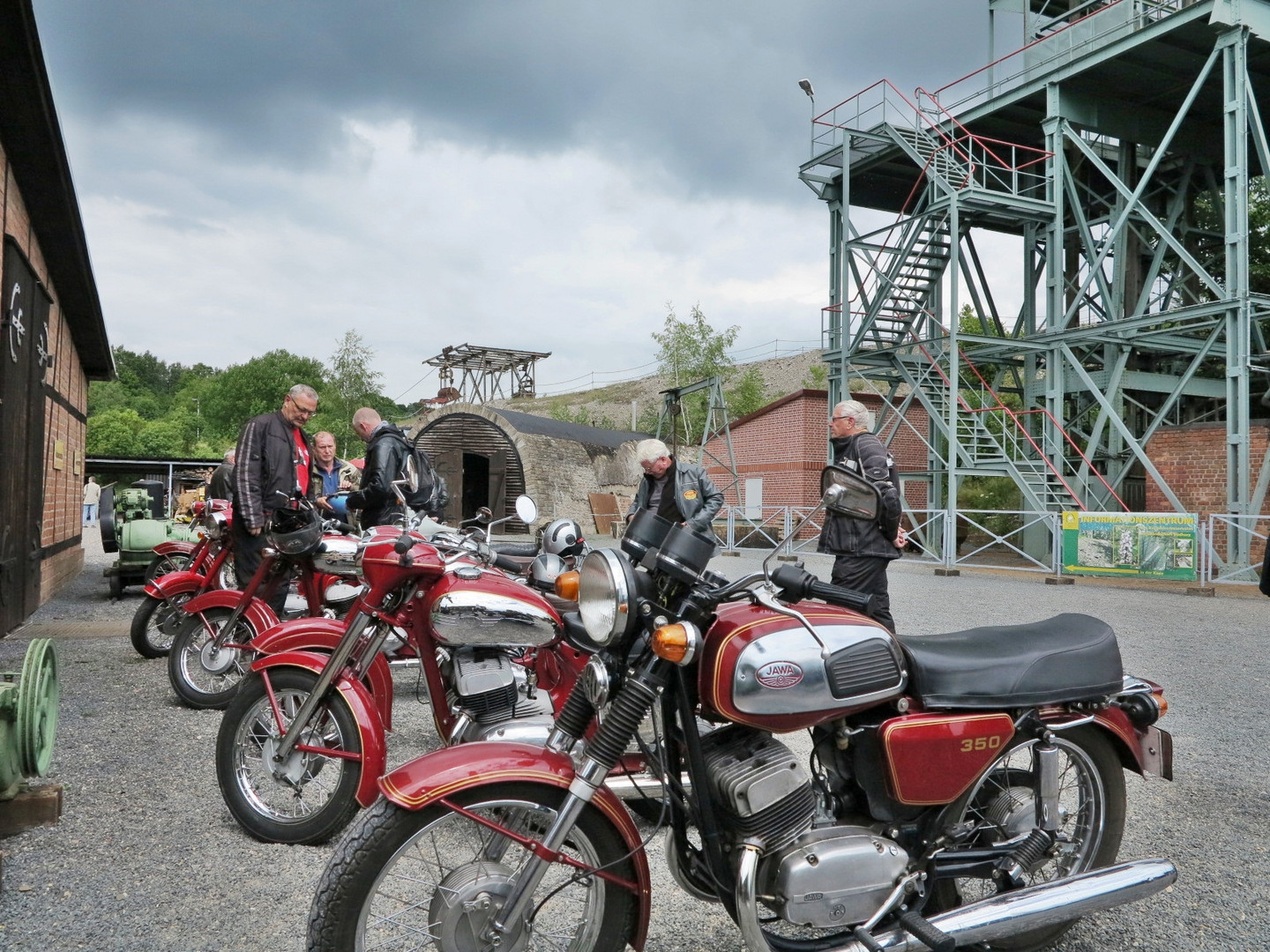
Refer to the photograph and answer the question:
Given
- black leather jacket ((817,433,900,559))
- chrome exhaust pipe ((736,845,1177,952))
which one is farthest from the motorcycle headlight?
black leather jacket ((817,433,900,559))

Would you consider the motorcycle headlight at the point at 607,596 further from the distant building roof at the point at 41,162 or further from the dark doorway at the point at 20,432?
the dark doorway at the point at 20,432

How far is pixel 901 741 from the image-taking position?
2.30 meters

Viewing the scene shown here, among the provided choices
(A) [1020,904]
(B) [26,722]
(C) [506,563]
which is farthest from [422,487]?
(A) [1020,904]

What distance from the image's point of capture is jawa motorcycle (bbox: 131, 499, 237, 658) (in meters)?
6.20

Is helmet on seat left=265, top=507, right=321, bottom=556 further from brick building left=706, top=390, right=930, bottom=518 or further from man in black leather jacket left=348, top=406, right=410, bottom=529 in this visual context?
brick building left=706, top=390, right=930, bottom=518

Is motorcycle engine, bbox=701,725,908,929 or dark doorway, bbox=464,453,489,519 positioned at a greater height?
dark doorway, bbox=464,453,489,519

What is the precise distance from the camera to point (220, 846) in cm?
340

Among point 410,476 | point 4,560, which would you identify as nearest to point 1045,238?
point 410,476

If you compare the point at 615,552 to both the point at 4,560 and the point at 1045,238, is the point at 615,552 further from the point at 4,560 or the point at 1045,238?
the point at 1045,238

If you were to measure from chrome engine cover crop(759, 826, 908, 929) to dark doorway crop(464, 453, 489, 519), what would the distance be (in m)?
25.3

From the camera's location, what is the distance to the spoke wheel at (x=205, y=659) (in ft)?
17.8

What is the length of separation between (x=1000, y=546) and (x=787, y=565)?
66.4 feet

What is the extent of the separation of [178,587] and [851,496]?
5.51 meters

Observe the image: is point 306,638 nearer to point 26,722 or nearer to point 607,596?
point 26,722
